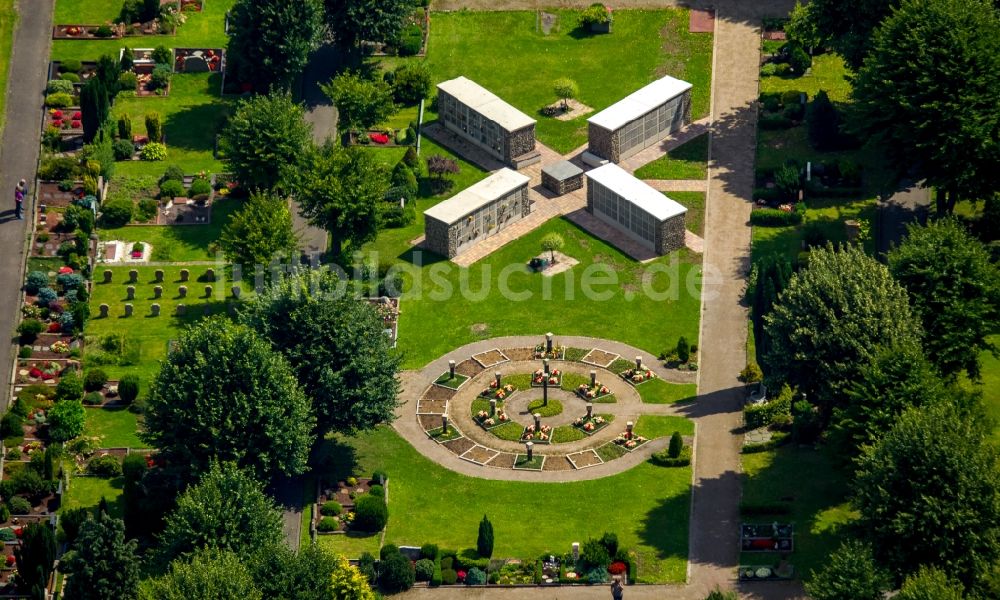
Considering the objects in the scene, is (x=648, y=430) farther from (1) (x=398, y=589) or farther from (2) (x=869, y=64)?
(2) (x=869, y=64)

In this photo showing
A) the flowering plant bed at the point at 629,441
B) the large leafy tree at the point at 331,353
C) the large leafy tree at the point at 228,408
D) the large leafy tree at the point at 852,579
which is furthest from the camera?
the flowering plant bed at the point at 629,441

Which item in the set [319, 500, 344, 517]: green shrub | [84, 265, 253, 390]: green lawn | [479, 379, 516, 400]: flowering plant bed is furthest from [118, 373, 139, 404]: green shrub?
[479, 379, 516, 400]: flowering plant bed

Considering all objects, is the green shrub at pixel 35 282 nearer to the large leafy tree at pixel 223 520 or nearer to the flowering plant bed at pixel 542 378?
the large leafy tree at pixel 223 520

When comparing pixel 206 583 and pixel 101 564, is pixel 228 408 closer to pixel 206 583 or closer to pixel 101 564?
pixel 101 564

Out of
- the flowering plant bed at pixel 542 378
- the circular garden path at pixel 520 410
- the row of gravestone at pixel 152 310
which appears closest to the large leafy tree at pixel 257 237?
the row of gravestone at pixel 152 310

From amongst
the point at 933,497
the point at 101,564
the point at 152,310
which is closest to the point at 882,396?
the point at 933,497
